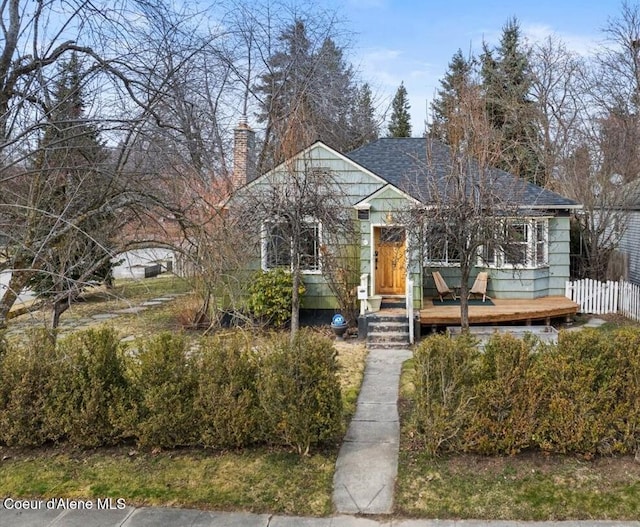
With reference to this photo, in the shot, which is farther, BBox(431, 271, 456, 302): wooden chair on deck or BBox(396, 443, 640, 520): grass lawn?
BBox(431, 271, 456, 302): wooden chair on deck

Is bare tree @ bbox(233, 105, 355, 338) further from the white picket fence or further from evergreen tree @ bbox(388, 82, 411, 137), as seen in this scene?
evergreen tree @ bbox(388, 82, 411, 137)

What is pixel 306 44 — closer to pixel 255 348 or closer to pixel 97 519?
pixel 255 348

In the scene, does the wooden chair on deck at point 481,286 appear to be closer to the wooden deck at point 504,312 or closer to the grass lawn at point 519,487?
the wooden deck at point 504,312

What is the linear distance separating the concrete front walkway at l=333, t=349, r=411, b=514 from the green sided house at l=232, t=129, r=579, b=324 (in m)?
3.93

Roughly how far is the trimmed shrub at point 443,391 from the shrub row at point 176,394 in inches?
35.2

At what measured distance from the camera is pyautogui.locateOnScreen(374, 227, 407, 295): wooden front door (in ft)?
42.4

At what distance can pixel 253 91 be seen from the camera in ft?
84.9

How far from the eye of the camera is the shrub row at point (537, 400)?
499cm

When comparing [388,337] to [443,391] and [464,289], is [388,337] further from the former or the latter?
[443,391]

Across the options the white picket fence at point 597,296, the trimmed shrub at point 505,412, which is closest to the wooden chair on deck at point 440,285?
the white picket fence at point 597,296

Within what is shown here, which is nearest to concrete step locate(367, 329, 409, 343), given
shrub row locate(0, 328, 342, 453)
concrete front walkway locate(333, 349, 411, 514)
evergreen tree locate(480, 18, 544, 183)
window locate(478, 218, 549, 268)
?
concrete front walkway locate(333, 349, 411, 514)

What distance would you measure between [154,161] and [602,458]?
5.44 m

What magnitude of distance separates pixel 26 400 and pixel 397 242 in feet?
28.5

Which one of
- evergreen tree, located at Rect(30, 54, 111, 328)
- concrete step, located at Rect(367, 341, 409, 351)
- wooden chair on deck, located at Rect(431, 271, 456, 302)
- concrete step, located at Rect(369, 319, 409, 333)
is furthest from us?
wooden chair on deck, located at Rect(431, 271, 456, 302)
